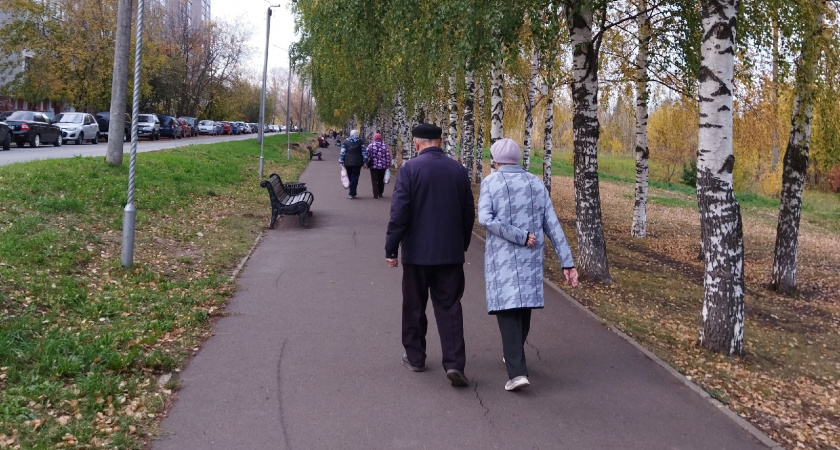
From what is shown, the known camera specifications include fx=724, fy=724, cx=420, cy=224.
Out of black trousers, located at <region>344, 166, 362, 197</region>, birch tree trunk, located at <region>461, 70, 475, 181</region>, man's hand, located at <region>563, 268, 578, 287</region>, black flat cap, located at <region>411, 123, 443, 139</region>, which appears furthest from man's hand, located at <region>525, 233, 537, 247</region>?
black trousers, located at <region>344, 166, 362, 197</region>

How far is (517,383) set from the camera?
5.13 metres

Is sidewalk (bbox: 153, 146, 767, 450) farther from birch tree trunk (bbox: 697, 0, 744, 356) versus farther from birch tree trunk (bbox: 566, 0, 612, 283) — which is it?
birch tree trunk (bbox: 566, 0, 612, 283)

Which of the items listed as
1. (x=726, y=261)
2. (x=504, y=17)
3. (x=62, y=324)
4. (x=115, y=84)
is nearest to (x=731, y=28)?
(x=726, y=261)

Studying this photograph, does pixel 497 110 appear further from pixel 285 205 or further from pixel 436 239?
pixel 436 239

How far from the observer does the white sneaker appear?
16.8 feet

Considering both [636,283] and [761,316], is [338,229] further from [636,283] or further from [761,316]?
[761,316]

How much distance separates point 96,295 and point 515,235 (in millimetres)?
4538

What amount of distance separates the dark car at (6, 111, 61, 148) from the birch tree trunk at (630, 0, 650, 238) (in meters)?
21.8

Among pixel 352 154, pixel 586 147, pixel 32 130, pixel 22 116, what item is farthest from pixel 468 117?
pixel 22 116

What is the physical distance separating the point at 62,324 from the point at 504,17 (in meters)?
6.11

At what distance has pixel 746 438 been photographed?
468cm

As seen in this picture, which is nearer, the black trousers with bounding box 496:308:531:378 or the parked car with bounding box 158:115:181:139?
the black trousers with bounding box 496:308:531:378

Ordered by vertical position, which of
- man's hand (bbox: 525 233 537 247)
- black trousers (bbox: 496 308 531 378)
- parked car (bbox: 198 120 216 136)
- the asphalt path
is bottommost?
black trousers (bbox: 496 308 531 378)

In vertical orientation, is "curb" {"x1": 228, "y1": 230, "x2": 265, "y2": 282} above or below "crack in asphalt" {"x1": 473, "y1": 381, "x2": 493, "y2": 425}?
above
